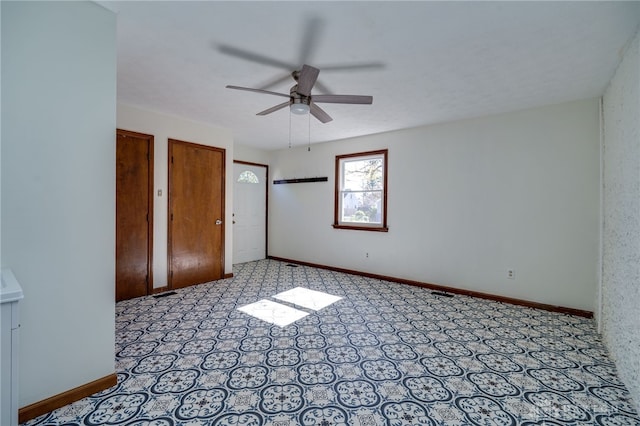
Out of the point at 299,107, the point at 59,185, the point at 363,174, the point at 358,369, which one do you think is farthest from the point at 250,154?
the point at 358,369

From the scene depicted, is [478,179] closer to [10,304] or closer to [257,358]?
[257,358]

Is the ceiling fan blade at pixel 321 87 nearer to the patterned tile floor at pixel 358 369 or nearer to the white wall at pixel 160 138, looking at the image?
the white wall at pixel 160 138

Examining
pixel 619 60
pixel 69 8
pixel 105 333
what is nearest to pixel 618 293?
pixel 619 60

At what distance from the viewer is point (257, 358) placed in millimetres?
2348

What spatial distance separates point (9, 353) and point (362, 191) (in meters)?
4.65

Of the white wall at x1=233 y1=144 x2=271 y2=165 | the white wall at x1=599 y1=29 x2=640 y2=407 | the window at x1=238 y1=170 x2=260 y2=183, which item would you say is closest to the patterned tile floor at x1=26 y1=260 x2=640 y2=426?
the white wall at x1=599 y1=29 x2=640 y2=407

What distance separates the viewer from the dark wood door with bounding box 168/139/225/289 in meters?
4.26

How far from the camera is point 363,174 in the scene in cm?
527

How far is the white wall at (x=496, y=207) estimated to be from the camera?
3.36 meters

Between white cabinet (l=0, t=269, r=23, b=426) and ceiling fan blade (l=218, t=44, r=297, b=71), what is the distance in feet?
6.81

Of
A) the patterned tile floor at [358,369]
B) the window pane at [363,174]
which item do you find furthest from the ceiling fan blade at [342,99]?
the window pane at [363,174]

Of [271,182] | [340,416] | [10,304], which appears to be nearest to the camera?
[10,304]

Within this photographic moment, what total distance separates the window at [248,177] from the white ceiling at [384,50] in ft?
8.35

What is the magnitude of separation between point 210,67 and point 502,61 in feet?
8.59
